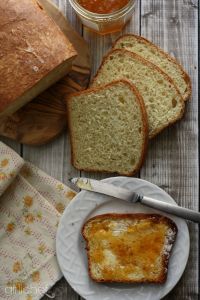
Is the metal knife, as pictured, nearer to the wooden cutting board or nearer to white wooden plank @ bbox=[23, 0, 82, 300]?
white wooden plank @ bbox=[23, 0, 82, 300]

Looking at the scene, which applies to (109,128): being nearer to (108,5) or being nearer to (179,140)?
(179,140)

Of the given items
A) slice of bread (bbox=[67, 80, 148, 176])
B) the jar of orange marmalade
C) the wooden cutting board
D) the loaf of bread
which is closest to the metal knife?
slice of bread (bbox=[67, 80, 148, 176])

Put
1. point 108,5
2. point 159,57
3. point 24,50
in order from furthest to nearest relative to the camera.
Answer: point 159,57 → point 108,5 → point 24,50

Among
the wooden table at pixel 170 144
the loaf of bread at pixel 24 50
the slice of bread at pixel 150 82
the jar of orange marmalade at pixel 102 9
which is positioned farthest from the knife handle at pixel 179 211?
the jar of orange marmalade at pixel 102 9

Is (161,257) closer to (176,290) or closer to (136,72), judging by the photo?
(176,290)

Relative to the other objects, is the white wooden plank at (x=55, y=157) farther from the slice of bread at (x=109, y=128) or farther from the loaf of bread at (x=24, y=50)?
the loaf of bread at (x=24, y=50)

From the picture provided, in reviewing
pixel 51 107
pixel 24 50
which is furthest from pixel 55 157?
pixel 24 50
